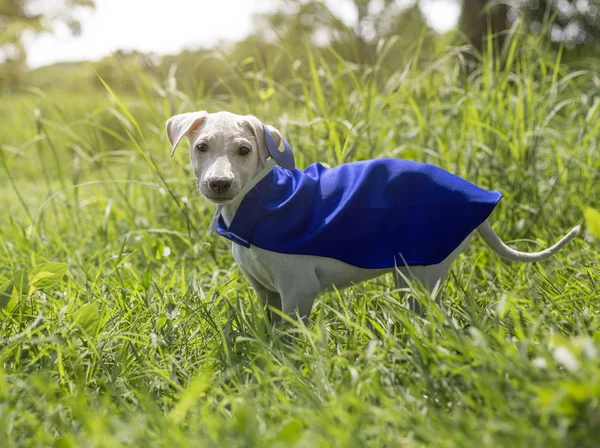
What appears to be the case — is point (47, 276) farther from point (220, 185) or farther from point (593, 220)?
point (593, 220)

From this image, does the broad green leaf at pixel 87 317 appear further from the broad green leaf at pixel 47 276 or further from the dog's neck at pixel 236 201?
the dog's neck at pixel 236 201

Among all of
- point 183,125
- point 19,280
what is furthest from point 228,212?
point 19,280

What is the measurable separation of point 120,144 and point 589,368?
859 centimetres

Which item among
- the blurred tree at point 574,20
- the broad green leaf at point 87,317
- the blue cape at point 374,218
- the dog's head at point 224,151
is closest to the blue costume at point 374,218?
the blue cape at point 374,218

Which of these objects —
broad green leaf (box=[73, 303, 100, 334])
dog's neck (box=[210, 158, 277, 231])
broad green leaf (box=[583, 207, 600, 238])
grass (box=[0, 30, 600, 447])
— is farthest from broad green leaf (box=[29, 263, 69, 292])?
broad green leaf (box=[583, 207, 600, 238])

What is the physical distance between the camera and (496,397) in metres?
1.33

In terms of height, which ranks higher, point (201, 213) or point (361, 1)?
point (361, 1)

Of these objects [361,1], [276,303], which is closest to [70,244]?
[276,303]

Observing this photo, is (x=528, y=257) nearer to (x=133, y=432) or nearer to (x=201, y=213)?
(x=133, y=432)

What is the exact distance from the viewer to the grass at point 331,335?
4.40 feet

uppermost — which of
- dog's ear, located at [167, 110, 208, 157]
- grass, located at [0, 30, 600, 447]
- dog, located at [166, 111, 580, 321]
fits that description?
dog's ear, located at [167, 110, 208, 157]

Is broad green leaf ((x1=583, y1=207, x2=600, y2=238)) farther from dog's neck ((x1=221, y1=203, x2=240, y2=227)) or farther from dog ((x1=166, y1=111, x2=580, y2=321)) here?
dog's neck ((x1=221, y1=203, x2=240, y2=227))

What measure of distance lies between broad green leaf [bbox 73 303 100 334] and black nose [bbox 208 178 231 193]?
1.99 feet

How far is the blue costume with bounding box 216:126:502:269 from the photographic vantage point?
1.97m
